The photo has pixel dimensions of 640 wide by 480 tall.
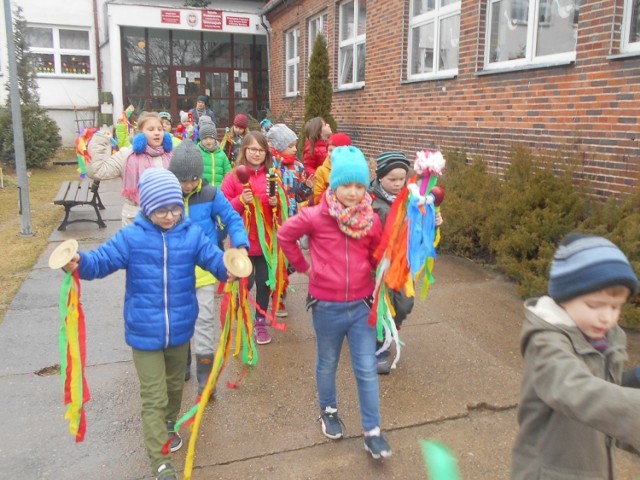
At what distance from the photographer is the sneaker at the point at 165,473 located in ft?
9.25

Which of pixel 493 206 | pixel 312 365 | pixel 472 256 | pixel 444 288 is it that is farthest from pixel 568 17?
pixel 312 365

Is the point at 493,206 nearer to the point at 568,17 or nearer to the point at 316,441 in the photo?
the point at 568,17

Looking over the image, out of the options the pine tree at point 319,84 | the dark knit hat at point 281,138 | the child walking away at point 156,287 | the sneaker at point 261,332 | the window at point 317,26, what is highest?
the window at point 317,26

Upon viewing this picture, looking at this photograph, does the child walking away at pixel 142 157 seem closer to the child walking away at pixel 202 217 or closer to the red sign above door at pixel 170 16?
the child walking away at pixel 202 217

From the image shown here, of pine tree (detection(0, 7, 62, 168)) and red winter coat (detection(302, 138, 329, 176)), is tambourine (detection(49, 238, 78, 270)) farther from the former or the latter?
pine tree (detection(0, 7, 62, 168))

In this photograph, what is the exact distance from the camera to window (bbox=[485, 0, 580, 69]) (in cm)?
672

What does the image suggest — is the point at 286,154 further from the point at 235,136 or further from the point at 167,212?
the point at 235,136

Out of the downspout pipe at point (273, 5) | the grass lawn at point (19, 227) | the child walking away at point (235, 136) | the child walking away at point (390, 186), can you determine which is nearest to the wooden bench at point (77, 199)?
the grass lawn at point (19, 227)

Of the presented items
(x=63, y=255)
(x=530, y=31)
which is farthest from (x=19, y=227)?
(x=530, y=31)

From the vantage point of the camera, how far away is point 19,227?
29.7ft

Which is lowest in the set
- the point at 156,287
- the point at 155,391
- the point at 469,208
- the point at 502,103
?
the point at 155,391

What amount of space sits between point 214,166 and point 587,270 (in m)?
4.66

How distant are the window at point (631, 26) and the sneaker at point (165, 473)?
18.5 feet

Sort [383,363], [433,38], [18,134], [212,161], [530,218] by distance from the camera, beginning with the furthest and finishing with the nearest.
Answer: [433,38], [18,134], [212,161], [530,218], [383,363]
